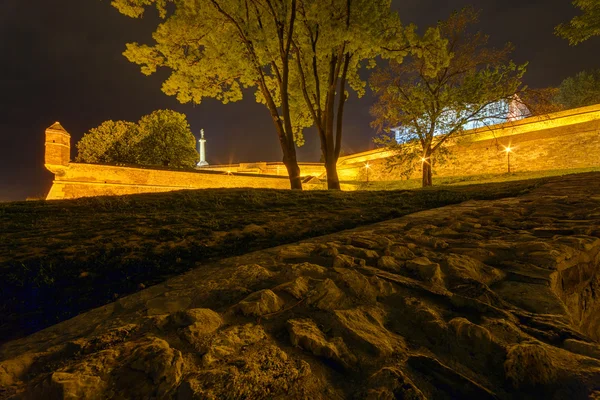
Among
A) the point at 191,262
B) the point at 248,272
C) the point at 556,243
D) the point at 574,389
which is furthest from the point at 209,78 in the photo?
the point at 574,389

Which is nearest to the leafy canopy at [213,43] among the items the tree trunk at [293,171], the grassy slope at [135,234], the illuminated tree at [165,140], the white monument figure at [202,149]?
the tree trunk at [293,171]

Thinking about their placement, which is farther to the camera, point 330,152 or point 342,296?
point 330,152

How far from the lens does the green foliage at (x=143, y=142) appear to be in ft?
102

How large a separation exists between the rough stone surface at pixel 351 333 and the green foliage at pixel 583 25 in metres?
12.6

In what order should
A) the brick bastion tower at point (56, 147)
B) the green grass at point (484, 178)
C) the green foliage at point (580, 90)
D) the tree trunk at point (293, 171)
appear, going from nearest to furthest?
1. the tree trunk at point (293, 171)
2. the brick bastion tower at point (56, 147)
3. the green grass at point (484, 178)
4. the green foliage at point (580, 90)

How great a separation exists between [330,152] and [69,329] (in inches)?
454

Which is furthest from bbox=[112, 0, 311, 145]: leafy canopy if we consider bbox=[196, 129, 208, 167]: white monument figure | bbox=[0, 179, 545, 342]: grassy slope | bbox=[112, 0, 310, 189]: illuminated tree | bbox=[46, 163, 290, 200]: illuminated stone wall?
bbox=[196, 129, 208, 167]: white monument figure

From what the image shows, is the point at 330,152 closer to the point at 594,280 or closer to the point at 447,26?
the point at 594,280

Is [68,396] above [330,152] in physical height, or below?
below

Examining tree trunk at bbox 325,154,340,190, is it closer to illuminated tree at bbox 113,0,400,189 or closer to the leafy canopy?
illuminated tree at bbox 113,0,400,189

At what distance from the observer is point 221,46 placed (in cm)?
1261

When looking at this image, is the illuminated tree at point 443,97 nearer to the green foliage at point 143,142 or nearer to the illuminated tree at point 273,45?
the illuminated tree at point 273,45

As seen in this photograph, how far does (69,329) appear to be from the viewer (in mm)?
2102

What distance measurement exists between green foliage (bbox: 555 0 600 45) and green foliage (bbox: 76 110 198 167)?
32.8 meters
